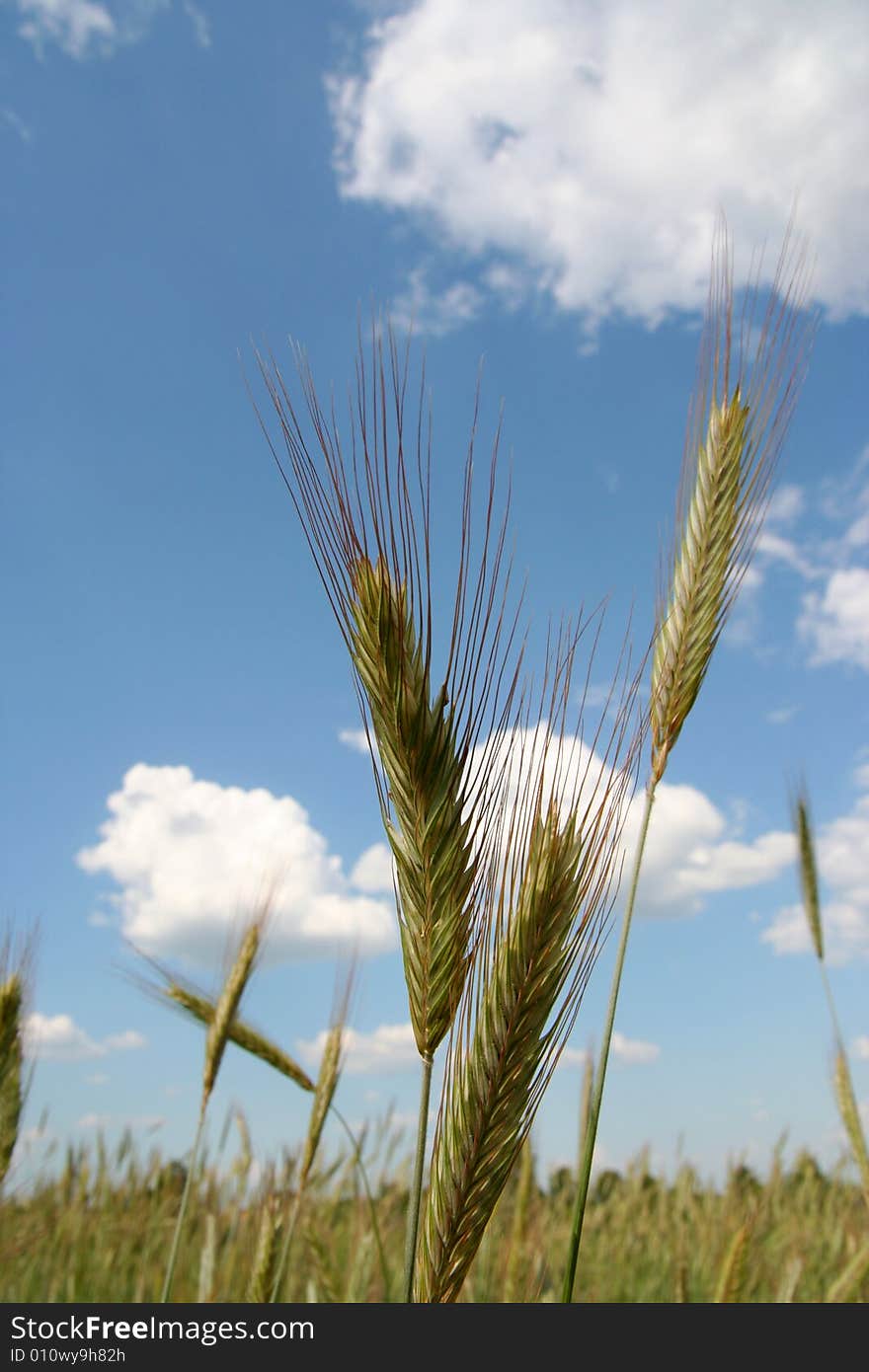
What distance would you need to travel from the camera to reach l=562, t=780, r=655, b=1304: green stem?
141cm

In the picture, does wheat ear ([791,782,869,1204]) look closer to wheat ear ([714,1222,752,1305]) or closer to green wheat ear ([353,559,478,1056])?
wheat ear ([714,1222,752,1305])

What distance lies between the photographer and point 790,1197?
27.9ft

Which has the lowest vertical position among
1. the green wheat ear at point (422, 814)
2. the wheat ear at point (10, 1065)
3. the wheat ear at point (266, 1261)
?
the wheat ear at point (266, 1261)

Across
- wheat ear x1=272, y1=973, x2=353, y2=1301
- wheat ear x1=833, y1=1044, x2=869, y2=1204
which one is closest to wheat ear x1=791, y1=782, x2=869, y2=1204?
wheat ear x1=833, y1=1044, x2=869, y2=1204

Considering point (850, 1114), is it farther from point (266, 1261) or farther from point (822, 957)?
point (266, 1261)

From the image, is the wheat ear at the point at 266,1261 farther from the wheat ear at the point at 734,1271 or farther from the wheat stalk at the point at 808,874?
the wheat stalk at the point at 808,874

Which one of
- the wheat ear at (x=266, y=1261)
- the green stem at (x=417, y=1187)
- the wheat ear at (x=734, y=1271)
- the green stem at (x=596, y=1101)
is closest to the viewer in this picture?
the green stem at (x=417, y=1187)

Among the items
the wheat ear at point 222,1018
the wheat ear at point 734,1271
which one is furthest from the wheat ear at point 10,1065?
the wheat ear at point 734,1271

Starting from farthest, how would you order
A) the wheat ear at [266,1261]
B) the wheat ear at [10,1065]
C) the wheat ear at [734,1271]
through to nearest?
the wheat ear at [10,1065]
the wheat ear at [266,1261]
the wheat ear at [734,1271]

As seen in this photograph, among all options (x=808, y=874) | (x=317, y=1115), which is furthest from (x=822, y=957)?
(x=317, y=1115)

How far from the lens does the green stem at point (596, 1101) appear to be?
1.41 m

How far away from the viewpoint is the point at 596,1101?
4.84 ft

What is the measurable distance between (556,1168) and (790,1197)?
85.0 inches

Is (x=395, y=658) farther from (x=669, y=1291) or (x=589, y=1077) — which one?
(x=669, y=1291)
